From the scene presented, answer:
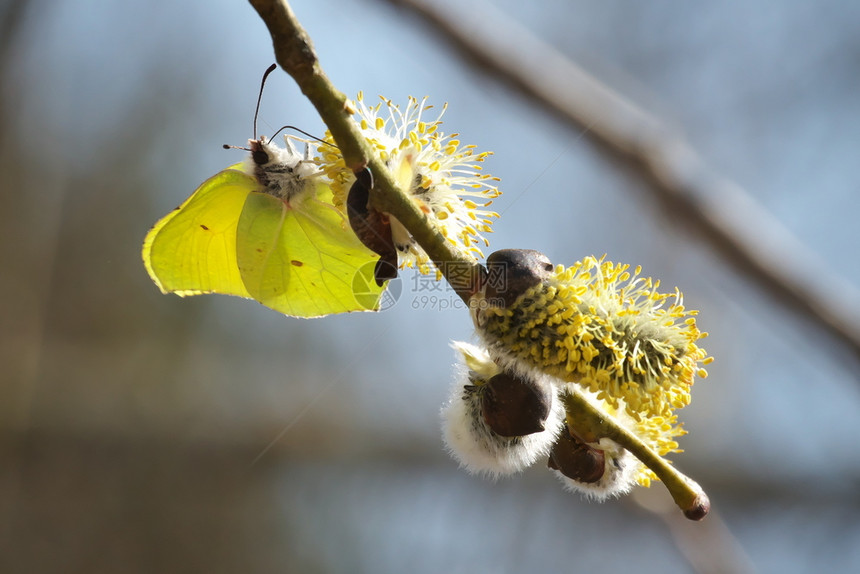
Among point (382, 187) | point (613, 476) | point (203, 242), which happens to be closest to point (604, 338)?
point (613, 476)

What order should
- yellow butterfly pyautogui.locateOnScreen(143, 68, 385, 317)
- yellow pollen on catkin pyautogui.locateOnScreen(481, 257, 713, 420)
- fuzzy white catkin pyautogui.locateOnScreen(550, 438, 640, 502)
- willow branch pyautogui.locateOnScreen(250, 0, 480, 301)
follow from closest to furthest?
willow branch pyautogui.locateOnScreen(250, 0, 480, 301), yellow pollen on catkin pyautogui.locateOnScreen(481, 257, 713, 420), fuzzy white catkin pyautogui.locateOnScreen(550, 438, 640, 502), yellow butterfly pyautogui.locateOnScreen(143, 68, 385, 317)

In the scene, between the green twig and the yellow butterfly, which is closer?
the green twig

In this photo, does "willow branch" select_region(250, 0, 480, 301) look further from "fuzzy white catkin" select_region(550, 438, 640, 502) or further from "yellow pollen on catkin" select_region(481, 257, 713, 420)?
"fuzzy white catkin" select_region(550, 438, 640, 502)

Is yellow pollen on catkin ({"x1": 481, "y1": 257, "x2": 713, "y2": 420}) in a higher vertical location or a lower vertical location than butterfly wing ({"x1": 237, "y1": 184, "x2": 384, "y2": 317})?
higher

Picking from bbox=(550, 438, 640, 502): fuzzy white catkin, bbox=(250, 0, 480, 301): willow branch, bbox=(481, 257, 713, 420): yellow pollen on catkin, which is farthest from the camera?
bbox=(550, 438, 640, 502): fuzzy white catkin

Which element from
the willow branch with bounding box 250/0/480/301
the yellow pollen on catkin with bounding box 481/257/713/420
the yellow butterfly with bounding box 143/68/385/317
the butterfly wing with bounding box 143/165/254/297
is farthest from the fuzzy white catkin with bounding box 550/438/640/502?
the butterfly wing with bounding box 143/165/254/297

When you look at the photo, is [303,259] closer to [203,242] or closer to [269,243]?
[269,243]
